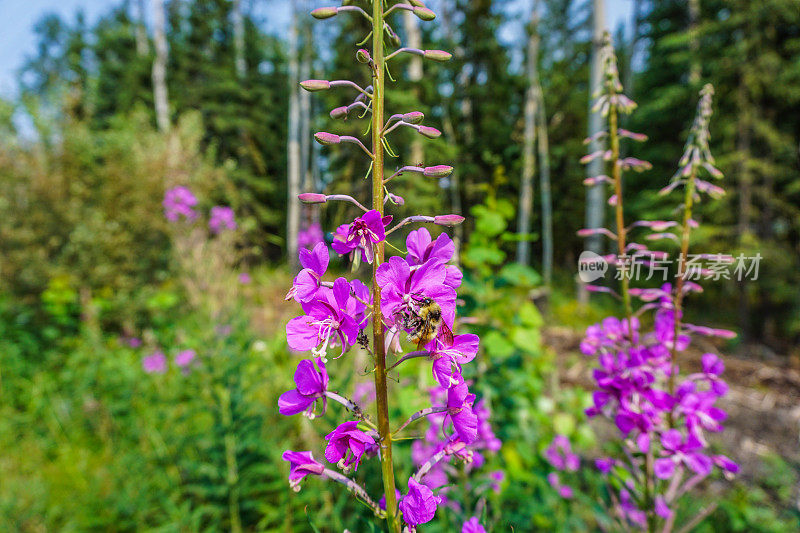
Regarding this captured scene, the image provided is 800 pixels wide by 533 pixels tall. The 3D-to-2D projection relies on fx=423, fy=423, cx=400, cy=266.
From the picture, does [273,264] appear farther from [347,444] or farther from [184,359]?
[347,444]

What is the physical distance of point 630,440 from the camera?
158 cm

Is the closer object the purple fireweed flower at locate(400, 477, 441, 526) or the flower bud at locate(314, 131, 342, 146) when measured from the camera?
the purple fireweed flower at locate(400, 477, 441, 526)

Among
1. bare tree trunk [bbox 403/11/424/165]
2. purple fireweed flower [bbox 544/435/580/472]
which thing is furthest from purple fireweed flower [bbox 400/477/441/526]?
bare tree trunk [bbox 403/11/424/165]

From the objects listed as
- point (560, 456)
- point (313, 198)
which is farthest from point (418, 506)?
point (560, 456)

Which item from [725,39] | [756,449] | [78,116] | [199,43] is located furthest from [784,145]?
[199,43]

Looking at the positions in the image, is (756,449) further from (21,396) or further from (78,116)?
(78,116)

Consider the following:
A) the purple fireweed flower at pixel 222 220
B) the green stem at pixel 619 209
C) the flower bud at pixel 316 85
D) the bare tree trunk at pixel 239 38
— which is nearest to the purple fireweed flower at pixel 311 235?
the purple fireweed flower at pixel 222 220

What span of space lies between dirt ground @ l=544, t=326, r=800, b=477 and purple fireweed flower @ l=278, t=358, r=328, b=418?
14.7 ft

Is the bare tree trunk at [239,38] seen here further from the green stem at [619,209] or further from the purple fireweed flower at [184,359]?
the green stem at [619,209]

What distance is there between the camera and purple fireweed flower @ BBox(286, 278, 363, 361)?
2.86ft

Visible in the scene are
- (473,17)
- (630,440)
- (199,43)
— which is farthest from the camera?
(199,43)

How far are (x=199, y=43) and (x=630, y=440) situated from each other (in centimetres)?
2040

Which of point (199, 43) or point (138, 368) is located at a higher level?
point (199, 43)

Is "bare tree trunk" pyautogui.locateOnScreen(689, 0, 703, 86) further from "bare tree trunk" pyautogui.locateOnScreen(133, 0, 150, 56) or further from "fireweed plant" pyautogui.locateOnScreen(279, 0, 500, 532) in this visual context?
"bare tree trunk" pyautogui.locateOnScreen(133, 0, 150, 56)
